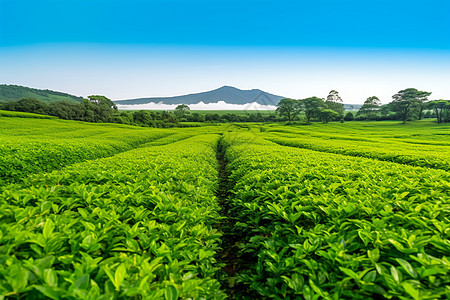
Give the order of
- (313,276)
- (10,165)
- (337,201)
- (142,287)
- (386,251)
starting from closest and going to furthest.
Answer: (142,287)
(313,276)
(386,251)
(337,201)
(10,165)

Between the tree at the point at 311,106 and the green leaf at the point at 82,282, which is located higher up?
the tree at the point at 311,106

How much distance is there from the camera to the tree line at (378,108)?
203 feet

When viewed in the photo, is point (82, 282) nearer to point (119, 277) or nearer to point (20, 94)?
point (119, 277)

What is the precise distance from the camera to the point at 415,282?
1.35 meters

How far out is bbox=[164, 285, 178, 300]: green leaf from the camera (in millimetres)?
1330

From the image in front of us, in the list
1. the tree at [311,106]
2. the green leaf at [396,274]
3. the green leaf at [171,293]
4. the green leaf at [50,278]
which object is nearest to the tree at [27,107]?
the green leaf at [50,278]

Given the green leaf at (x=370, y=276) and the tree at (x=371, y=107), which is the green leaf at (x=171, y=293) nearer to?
the green leaf at (x=370, y=276)

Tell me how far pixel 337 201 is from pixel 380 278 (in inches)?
54.1

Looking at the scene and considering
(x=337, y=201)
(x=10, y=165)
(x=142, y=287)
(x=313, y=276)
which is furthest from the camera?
(x=10, y=165)

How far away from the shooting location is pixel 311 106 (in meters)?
74.9

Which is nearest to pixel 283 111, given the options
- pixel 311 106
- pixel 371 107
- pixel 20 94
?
pixel 311 106

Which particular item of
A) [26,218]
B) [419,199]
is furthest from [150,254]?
[419,199]

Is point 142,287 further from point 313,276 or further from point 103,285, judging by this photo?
point 313,276

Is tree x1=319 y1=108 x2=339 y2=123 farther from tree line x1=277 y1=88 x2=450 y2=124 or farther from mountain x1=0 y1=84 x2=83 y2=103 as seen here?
mountain x1=0 y1=84 x2=83 y2=103
